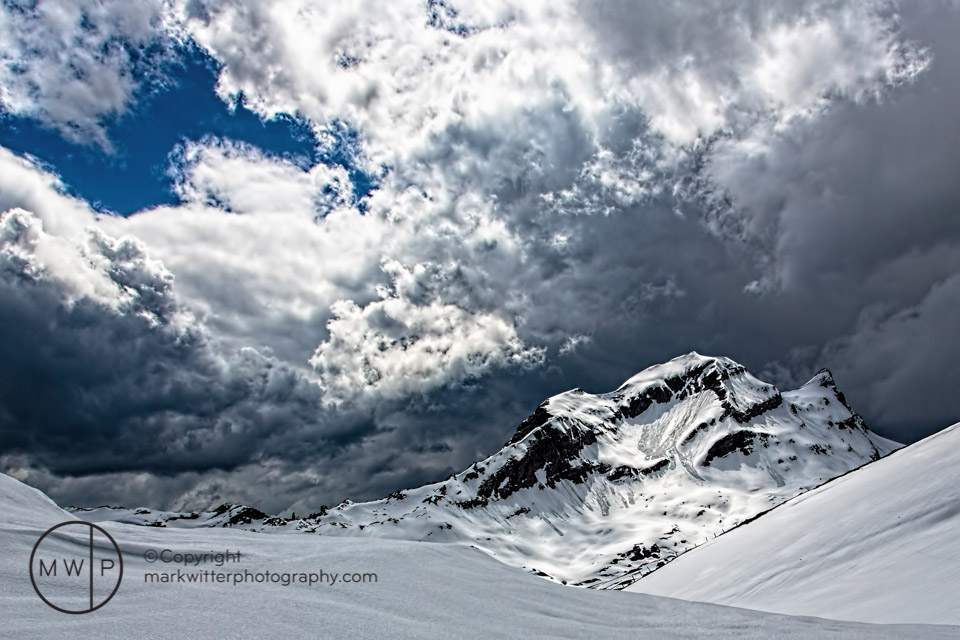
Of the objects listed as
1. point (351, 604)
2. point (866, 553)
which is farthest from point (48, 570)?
point (866, 553)

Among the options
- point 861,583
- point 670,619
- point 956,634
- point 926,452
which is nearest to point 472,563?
point 670,619

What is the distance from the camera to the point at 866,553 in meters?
25.6

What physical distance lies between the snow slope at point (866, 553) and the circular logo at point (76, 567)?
2064 centimetres

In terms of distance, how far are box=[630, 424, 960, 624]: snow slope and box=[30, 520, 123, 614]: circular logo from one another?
813 inches

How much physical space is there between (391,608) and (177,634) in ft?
11.6

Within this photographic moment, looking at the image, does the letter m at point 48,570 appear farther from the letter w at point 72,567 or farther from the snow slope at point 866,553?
the snow slope at point 866,553

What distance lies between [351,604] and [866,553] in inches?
1043

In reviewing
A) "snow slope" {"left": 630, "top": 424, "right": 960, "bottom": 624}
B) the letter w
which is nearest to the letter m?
the letter w

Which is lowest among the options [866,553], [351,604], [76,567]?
[866,553]

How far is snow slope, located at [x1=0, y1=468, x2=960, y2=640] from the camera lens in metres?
8.45

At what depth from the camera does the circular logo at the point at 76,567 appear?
354 inches

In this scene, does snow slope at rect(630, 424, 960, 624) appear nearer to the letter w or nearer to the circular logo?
the circular logo

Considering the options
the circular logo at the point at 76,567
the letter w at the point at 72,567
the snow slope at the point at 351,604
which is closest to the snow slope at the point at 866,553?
the snow slope at the point at 351,604

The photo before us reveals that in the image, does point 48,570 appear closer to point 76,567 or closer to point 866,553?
point 76,567
